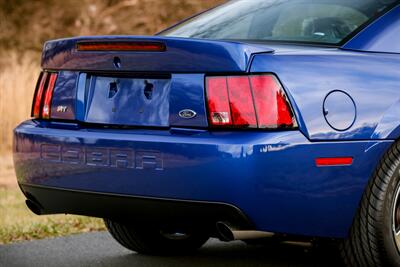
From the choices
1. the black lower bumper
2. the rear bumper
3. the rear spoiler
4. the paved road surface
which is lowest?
the paved road surface

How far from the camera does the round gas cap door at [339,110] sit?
4438 mm

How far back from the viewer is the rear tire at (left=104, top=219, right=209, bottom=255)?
5672 millimetres

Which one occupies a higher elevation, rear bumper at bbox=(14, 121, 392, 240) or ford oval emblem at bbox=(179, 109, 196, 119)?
ford oval emblem at bbox=(179, 109, 196, 119)

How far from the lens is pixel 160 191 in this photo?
442cm

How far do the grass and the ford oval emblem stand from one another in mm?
2412

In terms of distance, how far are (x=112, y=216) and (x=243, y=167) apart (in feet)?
2.48

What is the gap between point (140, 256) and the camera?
19.1 feet

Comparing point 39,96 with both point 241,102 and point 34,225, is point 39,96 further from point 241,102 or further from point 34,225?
point 34,225

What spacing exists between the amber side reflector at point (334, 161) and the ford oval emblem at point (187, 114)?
55 cm

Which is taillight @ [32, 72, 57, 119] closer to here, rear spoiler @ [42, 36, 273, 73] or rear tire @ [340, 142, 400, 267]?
rear spoiler @ [42, 36, 273, 73]

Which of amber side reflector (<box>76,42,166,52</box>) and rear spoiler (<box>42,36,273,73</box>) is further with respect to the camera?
amber side reflector (<box>76,42,166,52</box>)

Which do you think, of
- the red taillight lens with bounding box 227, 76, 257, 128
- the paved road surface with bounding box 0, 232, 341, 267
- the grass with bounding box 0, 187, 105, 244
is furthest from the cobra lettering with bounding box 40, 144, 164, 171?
the grass with bounding box 0, 187, 105, 244

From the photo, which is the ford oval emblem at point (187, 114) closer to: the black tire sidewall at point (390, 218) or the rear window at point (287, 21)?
the rear window at point (287, 21)

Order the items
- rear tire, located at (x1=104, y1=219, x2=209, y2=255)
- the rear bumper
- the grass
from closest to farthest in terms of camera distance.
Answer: the rear bumper < rear tire, located at (x1=104, y1=219, x2=209, y2=255) < the grass
